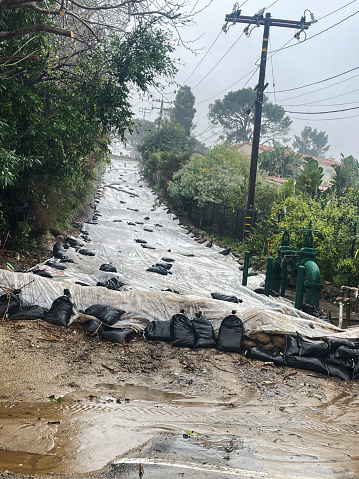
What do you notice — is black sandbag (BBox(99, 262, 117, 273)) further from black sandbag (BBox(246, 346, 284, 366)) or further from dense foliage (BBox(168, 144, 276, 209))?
dense foliage (BBox(168, 144, 276, 209))

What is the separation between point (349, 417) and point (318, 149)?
8591 cm

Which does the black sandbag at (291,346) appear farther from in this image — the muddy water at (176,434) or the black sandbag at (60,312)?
the black sandbag at (60,312)

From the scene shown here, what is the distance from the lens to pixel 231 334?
574 cm

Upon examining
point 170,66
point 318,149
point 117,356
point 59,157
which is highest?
point 318,149

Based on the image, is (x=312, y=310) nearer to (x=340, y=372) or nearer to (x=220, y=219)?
(x=340, y=372)

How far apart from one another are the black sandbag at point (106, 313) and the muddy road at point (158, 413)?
0.25 metres

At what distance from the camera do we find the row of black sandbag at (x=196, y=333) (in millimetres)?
5652

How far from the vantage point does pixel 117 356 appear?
16.9 feet

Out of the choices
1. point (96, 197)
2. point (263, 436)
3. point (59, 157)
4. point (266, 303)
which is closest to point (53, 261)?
point (59, 157)

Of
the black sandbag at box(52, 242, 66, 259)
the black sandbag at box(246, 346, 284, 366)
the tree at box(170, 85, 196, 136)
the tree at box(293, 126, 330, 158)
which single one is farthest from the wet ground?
the tree at box(293, 126, 330, 158)

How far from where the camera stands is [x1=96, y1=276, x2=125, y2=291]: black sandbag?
766 cm

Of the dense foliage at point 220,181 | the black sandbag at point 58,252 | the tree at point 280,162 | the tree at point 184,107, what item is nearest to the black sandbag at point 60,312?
the black sandbag at point 58,252

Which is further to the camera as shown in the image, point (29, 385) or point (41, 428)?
point (29, 385)

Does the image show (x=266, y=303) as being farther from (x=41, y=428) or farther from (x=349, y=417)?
(x=41, y=428)
